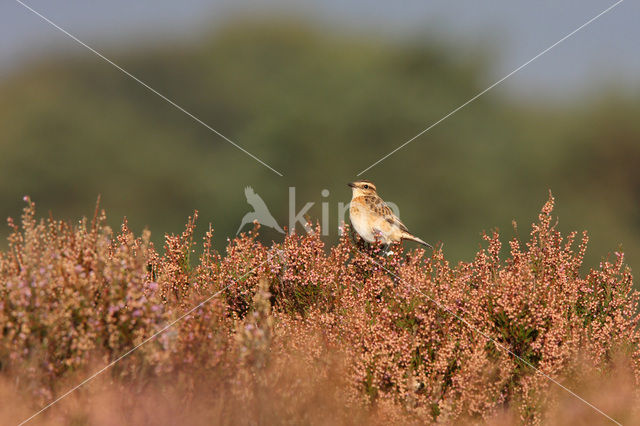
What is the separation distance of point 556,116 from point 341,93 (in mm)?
11409

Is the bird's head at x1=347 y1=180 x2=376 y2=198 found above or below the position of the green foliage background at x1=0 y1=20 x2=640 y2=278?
below

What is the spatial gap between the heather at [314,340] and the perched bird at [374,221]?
811mm

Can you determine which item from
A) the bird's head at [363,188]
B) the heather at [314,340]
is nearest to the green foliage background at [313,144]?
the bird's head at [363,188]

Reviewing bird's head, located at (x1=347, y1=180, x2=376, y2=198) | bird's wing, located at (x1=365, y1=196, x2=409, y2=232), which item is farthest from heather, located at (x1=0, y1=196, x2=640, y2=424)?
bird's head, located at (x1=347, y1=180, x2=376, y2=198)

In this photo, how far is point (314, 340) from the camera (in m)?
6.01

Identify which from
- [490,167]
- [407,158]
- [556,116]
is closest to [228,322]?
[407,158]

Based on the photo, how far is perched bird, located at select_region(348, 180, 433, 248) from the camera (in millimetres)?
8562

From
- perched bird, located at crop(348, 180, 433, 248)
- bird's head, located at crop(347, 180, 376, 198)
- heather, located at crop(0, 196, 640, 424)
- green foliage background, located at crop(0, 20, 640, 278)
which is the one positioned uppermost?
green foliage background, located at crop(0, 20, 640, 278)

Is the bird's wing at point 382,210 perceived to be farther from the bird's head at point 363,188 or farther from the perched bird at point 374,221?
the bird's head at point 363,188

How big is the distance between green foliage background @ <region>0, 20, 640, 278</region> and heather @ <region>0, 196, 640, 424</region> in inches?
629

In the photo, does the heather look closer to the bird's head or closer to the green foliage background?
the bird's head

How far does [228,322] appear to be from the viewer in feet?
23.8

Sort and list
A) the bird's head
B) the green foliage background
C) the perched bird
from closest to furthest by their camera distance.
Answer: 1. the perched bird
2. the bird's head
3. the green foliage background

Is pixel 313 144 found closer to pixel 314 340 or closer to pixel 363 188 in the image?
pixel 363 188
